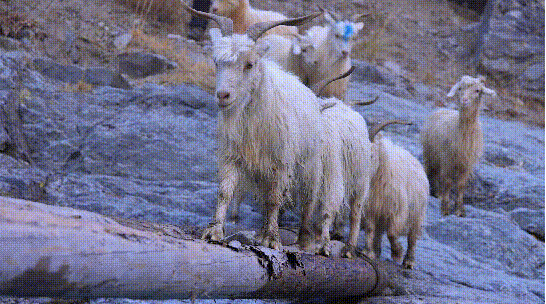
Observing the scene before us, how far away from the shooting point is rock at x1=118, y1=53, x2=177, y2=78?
9555 mm

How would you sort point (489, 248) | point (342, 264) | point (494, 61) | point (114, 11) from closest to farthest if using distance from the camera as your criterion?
point (342, 264) → point (489, 248) → point (114, 11) → point (494, 61)

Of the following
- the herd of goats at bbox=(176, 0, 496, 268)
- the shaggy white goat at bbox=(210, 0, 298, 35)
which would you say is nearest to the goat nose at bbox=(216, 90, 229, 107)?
the herd of goats at bbox=(176, 0, 496, 268)

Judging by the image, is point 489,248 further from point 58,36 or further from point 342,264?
point 58,36

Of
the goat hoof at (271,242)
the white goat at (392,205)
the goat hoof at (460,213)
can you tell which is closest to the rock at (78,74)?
the white goat at (392,205)

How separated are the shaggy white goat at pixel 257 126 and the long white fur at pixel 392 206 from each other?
76.8 inches

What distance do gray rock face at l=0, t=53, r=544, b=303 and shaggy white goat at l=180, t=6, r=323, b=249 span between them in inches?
47.1

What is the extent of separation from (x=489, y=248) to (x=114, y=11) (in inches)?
313

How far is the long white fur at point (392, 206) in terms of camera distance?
20.8 ft

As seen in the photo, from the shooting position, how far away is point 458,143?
8828 millimetres

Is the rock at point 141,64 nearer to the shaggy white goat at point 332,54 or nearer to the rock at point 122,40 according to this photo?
the rock at point 122,40

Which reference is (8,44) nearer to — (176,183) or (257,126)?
(176,183)

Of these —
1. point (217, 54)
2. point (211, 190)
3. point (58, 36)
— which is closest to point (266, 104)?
point (217, 54)

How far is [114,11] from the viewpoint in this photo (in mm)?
12109

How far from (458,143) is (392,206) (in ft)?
9.43
